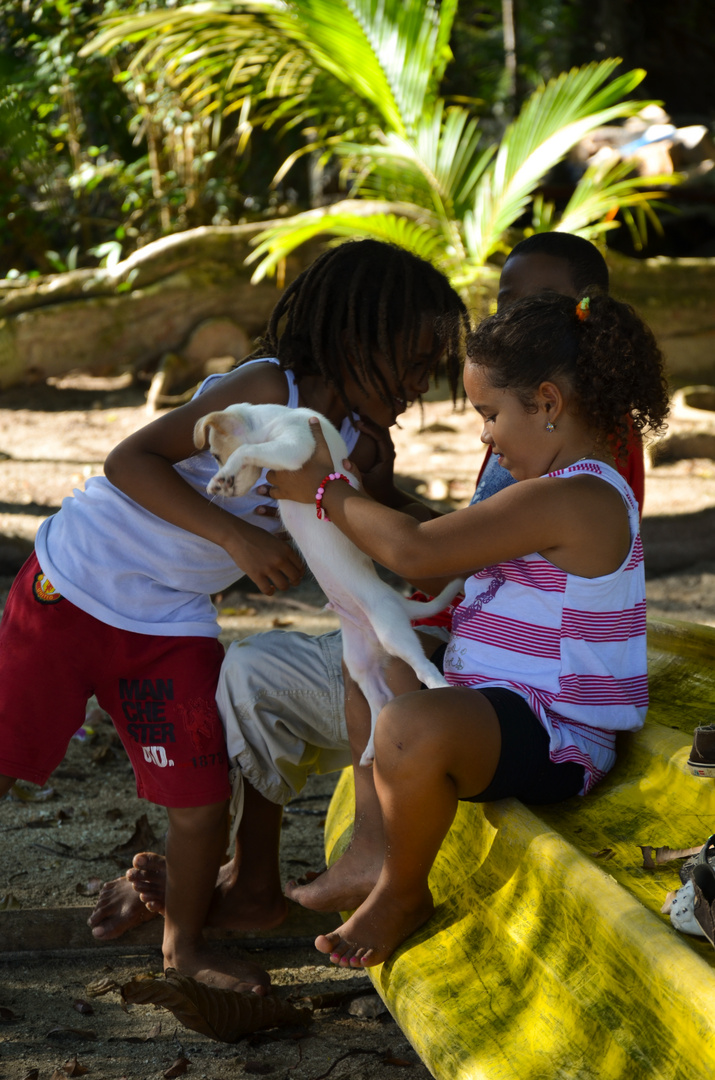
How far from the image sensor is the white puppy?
78.6 inches

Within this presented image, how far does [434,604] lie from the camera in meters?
2.19

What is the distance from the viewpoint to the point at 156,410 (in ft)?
25.2

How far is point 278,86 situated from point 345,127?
2.35ft

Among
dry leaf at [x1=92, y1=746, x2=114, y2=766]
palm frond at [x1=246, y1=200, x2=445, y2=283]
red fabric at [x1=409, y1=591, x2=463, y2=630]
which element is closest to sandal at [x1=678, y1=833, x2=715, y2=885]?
red fabric at [x1=409, y1=591, x2=463, y2=630]

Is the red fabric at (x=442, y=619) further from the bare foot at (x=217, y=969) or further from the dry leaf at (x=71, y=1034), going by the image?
the dry leaf at (x=71, y=1034)

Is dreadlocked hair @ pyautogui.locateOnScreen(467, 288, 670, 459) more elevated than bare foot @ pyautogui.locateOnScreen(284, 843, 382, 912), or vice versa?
dreadlocked hair @ pyautogui.locateOnScreen(467, 288, 670, 459)

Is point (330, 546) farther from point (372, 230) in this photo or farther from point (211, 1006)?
point (372, 230)

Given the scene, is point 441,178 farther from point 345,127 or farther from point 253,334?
point 253,334

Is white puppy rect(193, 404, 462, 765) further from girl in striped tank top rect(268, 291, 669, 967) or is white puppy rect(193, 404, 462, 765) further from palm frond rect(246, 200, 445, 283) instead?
palm frond rect(246, 200, 445, 283)

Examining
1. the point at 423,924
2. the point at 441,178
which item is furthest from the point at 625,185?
the point at 423,924

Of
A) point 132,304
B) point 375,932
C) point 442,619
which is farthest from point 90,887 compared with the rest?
point 132,304

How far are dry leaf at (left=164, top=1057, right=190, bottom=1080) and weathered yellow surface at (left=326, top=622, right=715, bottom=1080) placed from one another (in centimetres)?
39

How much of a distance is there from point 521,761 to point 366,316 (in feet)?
3.37

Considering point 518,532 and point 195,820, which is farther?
point 195,820
